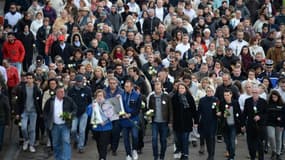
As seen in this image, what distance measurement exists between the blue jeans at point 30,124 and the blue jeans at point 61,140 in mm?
1472

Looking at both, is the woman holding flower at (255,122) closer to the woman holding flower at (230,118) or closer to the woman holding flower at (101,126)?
the woman holding flower at (230,118)

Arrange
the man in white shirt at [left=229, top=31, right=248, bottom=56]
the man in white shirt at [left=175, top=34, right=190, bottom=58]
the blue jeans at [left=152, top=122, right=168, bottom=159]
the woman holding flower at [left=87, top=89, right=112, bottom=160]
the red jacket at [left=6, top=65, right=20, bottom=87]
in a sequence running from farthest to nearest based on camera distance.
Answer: the man in white shirt at [left=229, top=31, right=248, bottom=56] → the man in white shirt at [left=175, top=34, right=190, bottom=58] → the red jacket at [left=6, top=65, right=20, bottom=87] → the blue jeans at [left=152, top=122, right=168, bottom=159] → the woman holding flower at [left=87, top=89, right=112, bottom=160]

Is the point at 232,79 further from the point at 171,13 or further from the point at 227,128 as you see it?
the point at 171,13

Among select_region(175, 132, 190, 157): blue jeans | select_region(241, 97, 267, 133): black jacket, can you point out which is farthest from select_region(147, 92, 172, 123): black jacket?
select_region(241, 97, 267, 133): black jacket

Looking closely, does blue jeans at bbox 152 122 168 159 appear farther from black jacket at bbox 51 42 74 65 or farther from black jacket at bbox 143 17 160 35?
black jacket at bbox 143 17 160 35

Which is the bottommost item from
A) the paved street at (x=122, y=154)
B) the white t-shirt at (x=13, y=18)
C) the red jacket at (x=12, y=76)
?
the paved street at (x=122, y=154)

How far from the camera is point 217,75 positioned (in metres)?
19.2

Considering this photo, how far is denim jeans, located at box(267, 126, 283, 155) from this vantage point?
1678 cm

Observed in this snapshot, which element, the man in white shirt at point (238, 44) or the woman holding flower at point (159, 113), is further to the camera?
the man in white shirt at point (238, 44)

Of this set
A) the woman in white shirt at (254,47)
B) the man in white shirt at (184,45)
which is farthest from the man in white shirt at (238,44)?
the man in white shirt at (184,45)

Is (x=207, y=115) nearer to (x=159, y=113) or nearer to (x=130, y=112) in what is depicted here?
(x=159, y=113)

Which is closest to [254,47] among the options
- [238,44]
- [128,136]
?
[238,44]

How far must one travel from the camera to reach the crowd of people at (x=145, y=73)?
16.4 m

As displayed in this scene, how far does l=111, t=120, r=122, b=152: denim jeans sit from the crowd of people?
0.02 m
